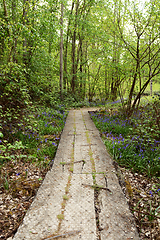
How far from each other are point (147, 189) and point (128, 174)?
48 cm

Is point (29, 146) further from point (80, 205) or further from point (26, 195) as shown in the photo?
point (80, 205)

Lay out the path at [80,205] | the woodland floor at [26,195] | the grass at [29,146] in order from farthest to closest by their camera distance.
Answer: the grass at [29,146] → the woodland floor at [26,195] → the path at [80,205]

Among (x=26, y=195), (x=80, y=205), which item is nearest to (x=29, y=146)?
(x=26, y=195)

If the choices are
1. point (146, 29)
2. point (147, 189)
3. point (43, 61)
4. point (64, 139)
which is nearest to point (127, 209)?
point (147, 189)

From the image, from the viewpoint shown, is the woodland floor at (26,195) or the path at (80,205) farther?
the woodland floor at (26,195)

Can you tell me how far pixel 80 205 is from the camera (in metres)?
2.14

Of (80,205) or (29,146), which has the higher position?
(29,146)

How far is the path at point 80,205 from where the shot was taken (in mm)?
1758

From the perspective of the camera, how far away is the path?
1.76 m

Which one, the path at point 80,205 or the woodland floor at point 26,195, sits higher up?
the path at point 80,205

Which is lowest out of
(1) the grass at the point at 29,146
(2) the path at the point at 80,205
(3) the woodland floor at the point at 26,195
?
(3) the woodland floor at the point at 26,195

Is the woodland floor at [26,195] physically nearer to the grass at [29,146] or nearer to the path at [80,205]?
the grass at [29,146]

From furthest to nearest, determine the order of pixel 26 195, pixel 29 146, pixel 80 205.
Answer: pixel 29 146, pixel 26 195, pixel 80 205

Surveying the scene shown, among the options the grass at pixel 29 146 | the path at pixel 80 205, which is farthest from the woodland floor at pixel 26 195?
the path at pixel 80 205
